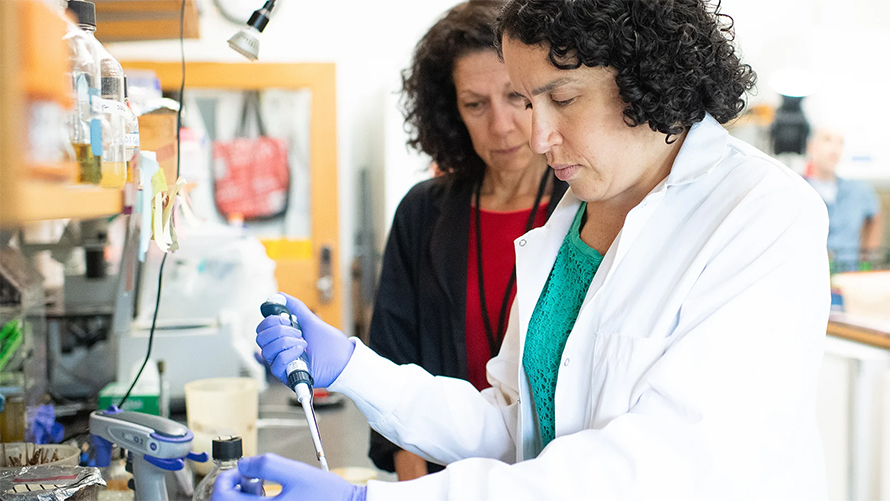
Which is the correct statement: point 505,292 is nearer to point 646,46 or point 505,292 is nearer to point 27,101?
point 646,46

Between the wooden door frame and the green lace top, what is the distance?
9.37 feet

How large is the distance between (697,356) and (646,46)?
385 millimetres

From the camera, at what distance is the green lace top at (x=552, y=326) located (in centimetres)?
113

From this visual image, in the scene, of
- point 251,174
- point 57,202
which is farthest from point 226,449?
A: point 251,174

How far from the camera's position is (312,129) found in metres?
3.90

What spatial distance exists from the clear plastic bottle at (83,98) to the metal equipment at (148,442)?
47cm

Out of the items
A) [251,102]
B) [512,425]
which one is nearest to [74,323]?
[512,425]

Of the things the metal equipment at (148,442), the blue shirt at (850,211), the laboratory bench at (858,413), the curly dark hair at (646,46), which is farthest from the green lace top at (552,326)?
the blue shirt at (850,211)

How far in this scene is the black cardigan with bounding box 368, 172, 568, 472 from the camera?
1.56 metres

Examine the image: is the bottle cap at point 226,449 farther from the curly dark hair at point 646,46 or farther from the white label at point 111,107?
the curly dark hair at point 646,46

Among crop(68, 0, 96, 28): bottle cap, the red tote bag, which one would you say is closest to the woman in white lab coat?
crop(68, 0, 96, 28): bottle cap

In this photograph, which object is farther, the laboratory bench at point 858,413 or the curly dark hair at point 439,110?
the laboratory bench at point 858,413

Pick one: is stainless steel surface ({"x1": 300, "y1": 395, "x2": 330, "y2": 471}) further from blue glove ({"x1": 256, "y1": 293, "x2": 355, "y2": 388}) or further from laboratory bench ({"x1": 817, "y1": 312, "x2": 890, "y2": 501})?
laboratory bench ({"x1": 817, "y1": 312, "x2": 890, "y2": 501})

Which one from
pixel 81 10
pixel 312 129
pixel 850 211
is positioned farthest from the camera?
pixel 312 129
